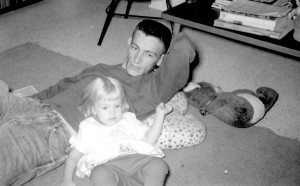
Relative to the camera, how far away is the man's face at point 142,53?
1.31 metres

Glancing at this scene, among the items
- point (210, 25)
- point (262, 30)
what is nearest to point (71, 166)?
point (210, 25)

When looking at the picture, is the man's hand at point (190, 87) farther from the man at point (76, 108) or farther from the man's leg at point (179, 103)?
the man at point (76, 108)

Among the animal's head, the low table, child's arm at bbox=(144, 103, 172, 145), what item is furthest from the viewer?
the animal's head

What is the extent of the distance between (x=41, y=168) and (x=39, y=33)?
1459mm

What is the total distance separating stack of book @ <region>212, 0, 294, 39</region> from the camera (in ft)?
4.90

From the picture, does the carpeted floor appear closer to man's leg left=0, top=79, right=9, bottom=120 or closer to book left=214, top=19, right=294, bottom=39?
man's leg left=0, top=79, right=9, bottom=120

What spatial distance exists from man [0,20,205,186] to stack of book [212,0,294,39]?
1.28 ft

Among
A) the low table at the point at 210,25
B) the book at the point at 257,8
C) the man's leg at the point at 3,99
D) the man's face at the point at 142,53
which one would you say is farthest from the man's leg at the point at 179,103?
the man's leg at the point at 3,99

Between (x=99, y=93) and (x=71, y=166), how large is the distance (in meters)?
0.28

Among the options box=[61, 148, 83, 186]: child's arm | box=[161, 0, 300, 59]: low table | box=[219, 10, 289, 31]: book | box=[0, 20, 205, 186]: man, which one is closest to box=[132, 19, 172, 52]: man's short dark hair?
box=[0, 20, 205, 186]: man

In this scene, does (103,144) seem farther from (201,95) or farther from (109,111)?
(201,95)

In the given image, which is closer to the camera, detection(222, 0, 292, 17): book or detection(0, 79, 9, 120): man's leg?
detection(0, 79, 9, 120): man's leg

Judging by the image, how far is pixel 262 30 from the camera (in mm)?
1503

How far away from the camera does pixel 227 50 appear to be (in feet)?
7.40
